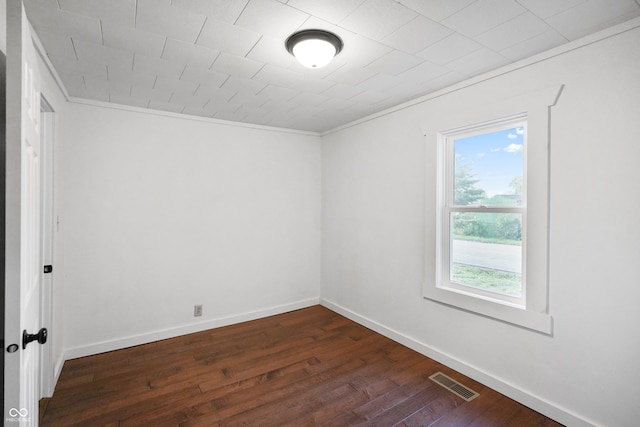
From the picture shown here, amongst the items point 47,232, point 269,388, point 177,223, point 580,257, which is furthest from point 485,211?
point 47,232

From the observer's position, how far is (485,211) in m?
2.59

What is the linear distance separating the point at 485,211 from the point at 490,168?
360 mm

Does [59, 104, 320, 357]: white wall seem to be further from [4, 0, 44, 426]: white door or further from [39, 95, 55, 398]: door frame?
[4, 0, 44, 426]: white door

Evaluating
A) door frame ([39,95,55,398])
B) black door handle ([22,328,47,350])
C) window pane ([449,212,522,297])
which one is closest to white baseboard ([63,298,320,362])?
door frame ([39,95,55,398])

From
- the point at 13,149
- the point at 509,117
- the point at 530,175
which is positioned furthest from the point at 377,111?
the point at 13,149

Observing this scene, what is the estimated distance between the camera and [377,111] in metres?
3.45

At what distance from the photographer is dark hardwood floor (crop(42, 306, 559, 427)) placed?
6.98 ft

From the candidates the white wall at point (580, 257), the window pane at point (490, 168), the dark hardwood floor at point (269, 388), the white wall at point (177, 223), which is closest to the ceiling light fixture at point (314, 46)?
the white wall at point (580, 257)

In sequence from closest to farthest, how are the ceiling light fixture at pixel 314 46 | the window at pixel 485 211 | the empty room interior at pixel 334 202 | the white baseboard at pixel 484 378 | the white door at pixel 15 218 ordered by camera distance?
the white door at pixel 15 218 → the empty room interior at pixel 334 202 → the ceiling light fixture at pixel 314 46 → the white baseboard at pixel 484 378 → the window at pixel 485 211

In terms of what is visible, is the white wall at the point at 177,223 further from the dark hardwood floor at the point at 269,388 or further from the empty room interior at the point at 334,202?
the dark hardwood floor at the point at 269,388

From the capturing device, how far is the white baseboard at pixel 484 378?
2.04m

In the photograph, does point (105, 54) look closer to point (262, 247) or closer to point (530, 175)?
point (262, 247)

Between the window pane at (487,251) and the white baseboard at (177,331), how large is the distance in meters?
2.27

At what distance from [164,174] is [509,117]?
3329 mm
